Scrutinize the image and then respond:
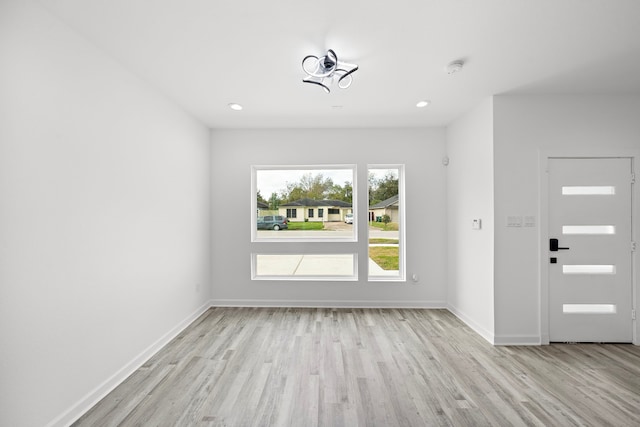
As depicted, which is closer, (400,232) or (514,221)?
(514,221)

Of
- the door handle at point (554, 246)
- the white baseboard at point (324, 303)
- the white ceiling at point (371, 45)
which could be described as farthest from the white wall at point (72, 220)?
the door handle at point (554, 246)

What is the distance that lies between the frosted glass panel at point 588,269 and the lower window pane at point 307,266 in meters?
2.50

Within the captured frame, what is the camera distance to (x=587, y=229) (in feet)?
10.4

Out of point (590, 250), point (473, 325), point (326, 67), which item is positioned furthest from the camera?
point (473, 325)

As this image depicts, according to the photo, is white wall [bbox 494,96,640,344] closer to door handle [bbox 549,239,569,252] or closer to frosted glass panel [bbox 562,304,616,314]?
door handle [bbox 549,239,569,252]

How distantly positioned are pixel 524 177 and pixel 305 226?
2.86 meters

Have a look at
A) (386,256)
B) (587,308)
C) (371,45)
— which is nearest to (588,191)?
(587,308)

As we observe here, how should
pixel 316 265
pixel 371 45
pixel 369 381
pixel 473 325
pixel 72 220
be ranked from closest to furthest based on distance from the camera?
1. pixel 72 220
2. pixel 371 45
3. pixel 369 381
4. pixel 473 325
5. pixel 316 265

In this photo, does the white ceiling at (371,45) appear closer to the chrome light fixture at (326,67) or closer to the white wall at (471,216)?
the chrome light fixture at (326,67)

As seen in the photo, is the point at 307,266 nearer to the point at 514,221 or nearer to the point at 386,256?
the point at 386,256

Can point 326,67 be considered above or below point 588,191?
above

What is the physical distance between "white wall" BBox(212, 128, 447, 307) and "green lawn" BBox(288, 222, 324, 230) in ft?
2.01

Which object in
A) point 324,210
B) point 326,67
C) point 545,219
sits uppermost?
point 326,67

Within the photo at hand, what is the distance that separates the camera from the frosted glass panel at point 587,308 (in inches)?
124
